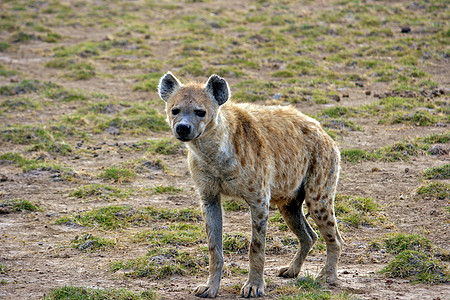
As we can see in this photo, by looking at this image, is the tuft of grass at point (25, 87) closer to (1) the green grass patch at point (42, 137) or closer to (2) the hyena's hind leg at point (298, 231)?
(1) the green grass patch at point (42, 137)

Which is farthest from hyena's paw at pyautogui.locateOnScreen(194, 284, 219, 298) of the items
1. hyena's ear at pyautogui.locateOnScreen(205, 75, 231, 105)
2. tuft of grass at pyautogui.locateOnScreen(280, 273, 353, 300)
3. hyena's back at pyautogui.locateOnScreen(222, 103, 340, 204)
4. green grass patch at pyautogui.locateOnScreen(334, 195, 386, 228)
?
green grass patch at pyautogui.locateOnScreen(334, 195, 386, 228)

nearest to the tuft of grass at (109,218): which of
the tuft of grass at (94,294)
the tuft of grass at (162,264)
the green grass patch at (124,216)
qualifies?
the green grass patch at (124,216)

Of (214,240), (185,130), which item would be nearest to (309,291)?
(214,240)

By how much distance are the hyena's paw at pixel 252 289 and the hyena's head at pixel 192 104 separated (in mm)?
862

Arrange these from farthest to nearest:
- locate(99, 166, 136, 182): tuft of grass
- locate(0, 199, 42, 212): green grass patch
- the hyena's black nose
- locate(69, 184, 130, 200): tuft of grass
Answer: locate(99, 166, 136, 182): tuft of grass, locate(69, 184, 130, 200): tuft of grass, locate(0, 199, 42, 212): green grass patch, the hyena's black nose

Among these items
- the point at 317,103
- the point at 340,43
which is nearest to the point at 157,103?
the point at 317,103

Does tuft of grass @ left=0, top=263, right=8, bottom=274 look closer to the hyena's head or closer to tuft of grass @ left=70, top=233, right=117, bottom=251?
tuft of grass @ left=70, top=233, right=117, bottom=251

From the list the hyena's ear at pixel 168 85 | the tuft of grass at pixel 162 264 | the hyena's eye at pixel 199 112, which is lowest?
the tuft of grass at pixel 162 264

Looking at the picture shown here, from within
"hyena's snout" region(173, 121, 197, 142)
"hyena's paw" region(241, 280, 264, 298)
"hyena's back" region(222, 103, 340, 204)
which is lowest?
"hyena's paw" region(241, 280, 264, 298)

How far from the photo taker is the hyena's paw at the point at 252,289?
129 inches

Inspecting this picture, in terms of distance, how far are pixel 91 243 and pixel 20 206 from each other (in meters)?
0.99

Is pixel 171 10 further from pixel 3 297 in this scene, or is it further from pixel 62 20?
pixel 3 297

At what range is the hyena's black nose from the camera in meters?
3.12

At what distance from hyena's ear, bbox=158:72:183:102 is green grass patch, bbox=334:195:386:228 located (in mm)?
1769
